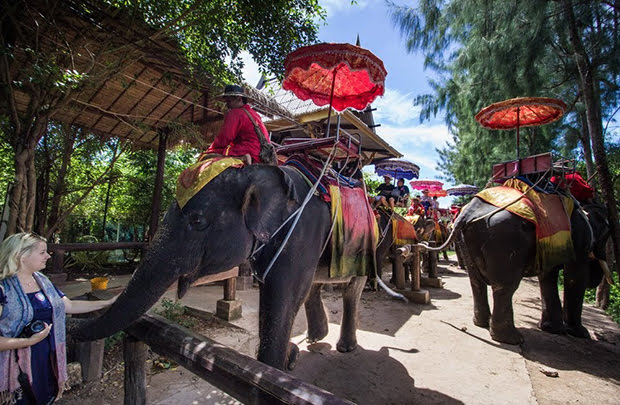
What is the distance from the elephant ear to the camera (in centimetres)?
208

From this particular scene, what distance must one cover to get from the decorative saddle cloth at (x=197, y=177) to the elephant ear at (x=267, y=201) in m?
0.23

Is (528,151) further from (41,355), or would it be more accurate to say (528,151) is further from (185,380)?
(41,355)

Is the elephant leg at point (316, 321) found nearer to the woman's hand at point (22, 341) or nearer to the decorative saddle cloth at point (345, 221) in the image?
the decorative saddle cloth at point (345, 221)

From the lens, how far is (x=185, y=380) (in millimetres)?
3094

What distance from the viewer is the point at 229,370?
1464mm

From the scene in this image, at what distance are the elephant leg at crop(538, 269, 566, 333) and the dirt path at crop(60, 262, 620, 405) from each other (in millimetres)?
139

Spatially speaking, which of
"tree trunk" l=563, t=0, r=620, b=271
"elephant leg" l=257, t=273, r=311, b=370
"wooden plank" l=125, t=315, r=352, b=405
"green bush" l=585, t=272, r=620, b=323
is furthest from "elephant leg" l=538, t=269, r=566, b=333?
"wooden plank" l=125, t=315, r=352, b=405

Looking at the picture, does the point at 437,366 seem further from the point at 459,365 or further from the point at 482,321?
the point at 482,321

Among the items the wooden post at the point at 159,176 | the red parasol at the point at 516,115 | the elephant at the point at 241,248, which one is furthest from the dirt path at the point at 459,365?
the wooden post at the point at 159,176

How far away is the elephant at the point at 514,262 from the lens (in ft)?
12.9

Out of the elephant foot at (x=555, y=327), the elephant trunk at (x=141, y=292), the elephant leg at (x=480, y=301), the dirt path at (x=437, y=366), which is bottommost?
the dirt path at (x=437, y=366)

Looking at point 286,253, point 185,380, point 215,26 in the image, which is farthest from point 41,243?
point 215,26

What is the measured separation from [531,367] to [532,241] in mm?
1471

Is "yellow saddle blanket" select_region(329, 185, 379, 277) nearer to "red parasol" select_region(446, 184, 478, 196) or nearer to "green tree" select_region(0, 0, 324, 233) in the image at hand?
"green tree" select_region(0, 0, 324, 233)
